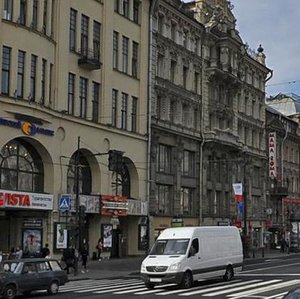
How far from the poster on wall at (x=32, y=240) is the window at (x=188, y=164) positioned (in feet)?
67.0

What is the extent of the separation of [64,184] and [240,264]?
1500cm

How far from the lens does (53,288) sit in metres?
26.3

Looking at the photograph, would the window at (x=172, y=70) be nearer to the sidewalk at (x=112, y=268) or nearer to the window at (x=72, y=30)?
the window at (x=72, y=30)

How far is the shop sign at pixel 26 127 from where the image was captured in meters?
38.2

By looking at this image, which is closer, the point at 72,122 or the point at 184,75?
the point at 72,122

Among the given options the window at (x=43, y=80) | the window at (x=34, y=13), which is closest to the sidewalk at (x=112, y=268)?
the window at (x=43, y=80)

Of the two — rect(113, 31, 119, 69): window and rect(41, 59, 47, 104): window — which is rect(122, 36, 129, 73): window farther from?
rect(41, 59, 47, 104): window

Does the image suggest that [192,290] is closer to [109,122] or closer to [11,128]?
[11,128]

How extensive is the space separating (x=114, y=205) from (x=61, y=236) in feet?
21.2

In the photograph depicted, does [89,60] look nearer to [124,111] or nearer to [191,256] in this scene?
[124,111]

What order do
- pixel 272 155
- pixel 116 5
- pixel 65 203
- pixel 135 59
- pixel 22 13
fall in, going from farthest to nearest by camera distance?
1. pixel 272 155
2. pixel 135 59
3. pixel 116 5
4. pixel 22 13
5. pixel 65 203

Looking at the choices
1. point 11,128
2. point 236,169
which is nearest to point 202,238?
point 11,128

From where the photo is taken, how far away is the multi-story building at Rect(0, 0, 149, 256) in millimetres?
39406

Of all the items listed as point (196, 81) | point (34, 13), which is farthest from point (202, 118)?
point (34, 13)
